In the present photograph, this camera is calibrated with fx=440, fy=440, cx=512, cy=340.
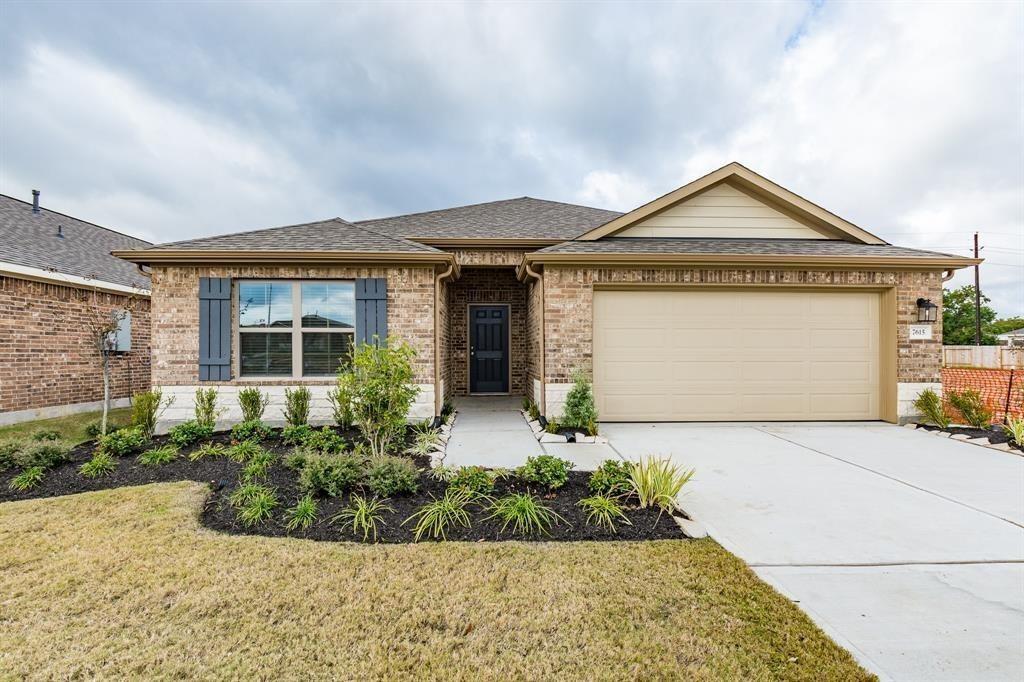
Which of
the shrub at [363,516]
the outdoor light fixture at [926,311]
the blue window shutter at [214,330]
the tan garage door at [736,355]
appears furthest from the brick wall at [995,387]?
the blue window shutter at [214,330]

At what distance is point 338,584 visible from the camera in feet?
8.34

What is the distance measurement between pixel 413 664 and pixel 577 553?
52.4 inches

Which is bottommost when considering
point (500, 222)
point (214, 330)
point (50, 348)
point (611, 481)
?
point (611, 481)

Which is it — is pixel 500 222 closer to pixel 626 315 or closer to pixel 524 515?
pixel 626 315

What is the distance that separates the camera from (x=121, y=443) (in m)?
5.33

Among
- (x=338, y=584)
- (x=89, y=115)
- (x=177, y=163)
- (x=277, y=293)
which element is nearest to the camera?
(x=338, y=584)

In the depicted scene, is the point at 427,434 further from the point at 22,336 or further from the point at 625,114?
the point at 625,114

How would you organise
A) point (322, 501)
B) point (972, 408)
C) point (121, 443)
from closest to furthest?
point (322, 501) → point (121, 443) → point (972, 408)

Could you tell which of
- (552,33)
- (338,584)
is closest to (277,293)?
(338,584)

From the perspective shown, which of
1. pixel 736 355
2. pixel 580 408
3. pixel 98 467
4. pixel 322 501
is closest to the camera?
pixel 322 501

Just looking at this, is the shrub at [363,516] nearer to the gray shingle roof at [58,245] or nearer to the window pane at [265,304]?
the window pane at [265,304]

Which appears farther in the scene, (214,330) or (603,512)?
(214,330)

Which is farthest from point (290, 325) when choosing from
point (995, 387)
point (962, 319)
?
point (962, 319)

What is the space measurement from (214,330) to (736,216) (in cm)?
926
